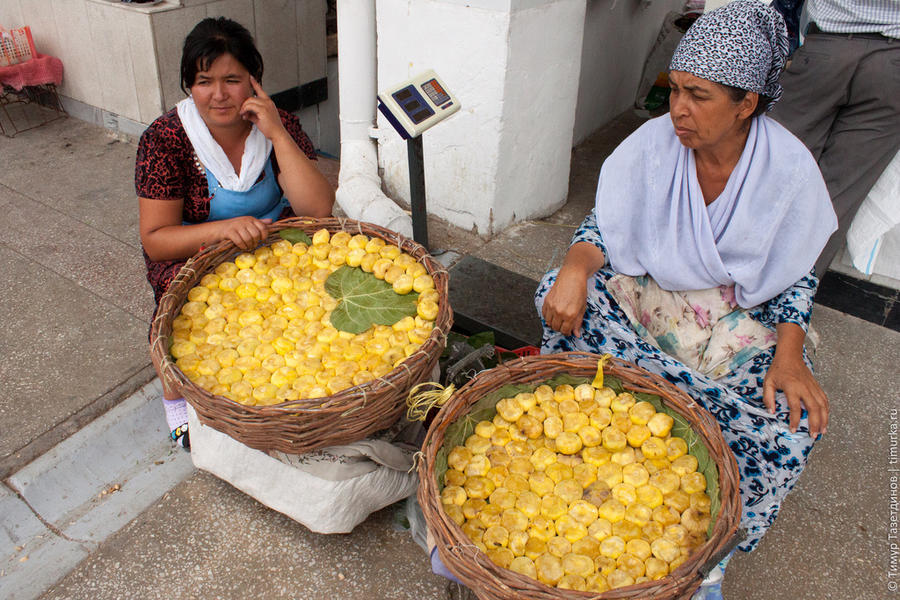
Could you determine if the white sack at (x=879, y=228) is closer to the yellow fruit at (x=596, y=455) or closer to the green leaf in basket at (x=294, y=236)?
the yellow fruit at (x=596, y=455)

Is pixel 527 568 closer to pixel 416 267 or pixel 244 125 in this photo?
pixel 416 267

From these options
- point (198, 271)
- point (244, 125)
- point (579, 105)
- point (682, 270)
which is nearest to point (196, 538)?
point (198, 271)

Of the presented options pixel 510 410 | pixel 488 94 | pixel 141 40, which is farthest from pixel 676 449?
pixel 141 40

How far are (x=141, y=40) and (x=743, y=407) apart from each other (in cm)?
434

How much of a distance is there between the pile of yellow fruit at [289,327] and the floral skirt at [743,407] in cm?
54

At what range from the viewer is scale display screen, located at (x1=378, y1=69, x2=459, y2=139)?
2.32 metres

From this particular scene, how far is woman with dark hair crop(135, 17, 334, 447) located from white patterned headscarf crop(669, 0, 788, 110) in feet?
4.58

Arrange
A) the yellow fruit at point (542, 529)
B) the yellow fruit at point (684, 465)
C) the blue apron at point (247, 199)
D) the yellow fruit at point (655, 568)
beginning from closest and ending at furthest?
the yellow fruit at point (655, 568) < the yellow fruit at point (542, 529) < the yellow fruit at point (684, 465) < the blue apron at point (247, 199)

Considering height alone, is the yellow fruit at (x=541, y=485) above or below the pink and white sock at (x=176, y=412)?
above

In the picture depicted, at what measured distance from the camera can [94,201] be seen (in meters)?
3.96

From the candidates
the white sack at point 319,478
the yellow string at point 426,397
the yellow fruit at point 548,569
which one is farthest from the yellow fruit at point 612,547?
the white sack at point 319,478

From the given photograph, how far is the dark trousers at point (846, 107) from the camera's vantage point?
2.82 m

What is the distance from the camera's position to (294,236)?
2344 mm

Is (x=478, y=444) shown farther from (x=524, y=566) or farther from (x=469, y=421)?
(x=524, y=566)
